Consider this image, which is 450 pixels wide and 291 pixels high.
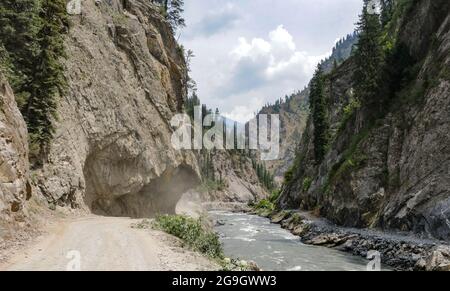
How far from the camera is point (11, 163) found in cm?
1894

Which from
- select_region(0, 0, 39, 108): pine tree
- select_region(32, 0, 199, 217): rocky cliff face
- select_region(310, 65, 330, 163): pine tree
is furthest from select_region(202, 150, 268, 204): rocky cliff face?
select_region(0, 0, 39, 108): pine tree

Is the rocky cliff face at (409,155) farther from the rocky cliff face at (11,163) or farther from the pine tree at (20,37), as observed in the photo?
the pine tree at (20,37)

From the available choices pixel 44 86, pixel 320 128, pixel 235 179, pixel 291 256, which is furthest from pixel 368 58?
pixel 235 179

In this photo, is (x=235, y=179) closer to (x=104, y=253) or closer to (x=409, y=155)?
(x=409, y=155)

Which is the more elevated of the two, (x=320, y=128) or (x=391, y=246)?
(x=320, y=128)

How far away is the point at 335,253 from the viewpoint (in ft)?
101

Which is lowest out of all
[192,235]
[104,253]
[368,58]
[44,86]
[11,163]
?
[192,235]

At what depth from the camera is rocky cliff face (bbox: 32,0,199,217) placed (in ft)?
109

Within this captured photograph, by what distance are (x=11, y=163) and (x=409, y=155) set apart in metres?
31.7

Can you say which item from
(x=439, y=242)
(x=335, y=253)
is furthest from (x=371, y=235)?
(x=439, y=242)

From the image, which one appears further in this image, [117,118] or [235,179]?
[235,179]

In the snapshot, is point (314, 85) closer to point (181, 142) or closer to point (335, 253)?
point (181, 142)

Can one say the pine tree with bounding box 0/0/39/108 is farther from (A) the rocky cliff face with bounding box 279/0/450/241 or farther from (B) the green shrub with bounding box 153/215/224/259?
(A) the rocky cliff face with bounding box 279/0/450/241

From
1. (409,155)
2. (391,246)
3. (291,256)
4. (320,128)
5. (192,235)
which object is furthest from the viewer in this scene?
(320,128)
